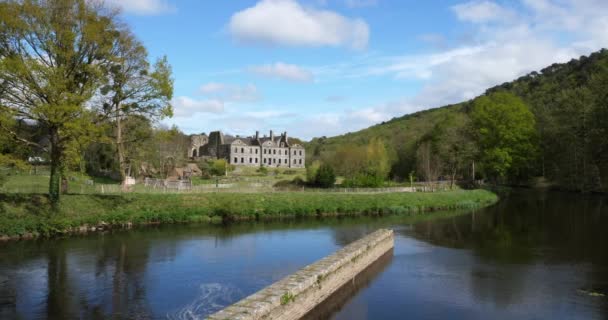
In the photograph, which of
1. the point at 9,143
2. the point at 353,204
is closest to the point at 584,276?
the point at 353,204

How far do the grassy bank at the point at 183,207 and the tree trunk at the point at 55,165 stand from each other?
0.63 meters

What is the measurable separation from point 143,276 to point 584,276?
55.7 feet

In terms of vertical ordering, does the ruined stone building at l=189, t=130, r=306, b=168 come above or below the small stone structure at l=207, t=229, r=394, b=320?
above

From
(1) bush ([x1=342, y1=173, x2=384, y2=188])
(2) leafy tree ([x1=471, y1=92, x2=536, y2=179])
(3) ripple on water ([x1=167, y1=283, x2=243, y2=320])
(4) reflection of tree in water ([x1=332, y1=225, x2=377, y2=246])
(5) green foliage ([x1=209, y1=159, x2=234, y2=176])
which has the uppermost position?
(2) leafy tree ([x1=471, y1=92, x2=536, y2=179])

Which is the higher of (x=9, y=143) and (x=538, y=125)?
(x=538, y=125)

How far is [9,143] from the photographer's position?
26.9m

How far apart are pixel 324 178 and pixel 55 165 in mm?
33869

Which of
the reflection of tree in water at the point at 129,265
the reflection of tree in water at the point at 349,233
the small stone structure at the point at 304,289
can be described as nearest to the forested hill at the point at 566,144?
the reflection of tree in water at the point at 349,233

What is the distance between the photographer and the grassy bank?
89.3ft

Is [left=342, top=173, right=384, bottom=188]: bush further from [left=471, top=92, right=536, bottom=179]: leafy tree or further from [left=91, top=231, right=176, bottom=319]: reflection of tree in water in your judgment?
[left=91, top=231, right=176, bottom=319]: reflection of tree in water

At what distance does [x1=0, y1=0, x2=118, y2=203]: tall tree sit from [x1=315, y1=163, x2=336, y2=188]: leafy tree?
3274 cm

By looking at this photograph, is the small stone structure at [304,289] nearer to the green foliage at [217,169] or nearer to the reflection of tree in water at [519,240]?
the reflection of tree in water at [519,240]

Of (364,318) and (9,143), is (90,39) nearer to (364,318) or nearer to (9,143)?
(9,143)

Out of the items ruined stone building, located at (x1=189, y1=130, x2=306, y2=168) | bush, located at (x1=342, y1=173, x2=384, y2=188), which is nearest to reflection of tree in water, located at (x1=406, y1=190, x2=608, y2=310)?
bush, located at (x1=342, y1=173, x2=384, y2=188)
